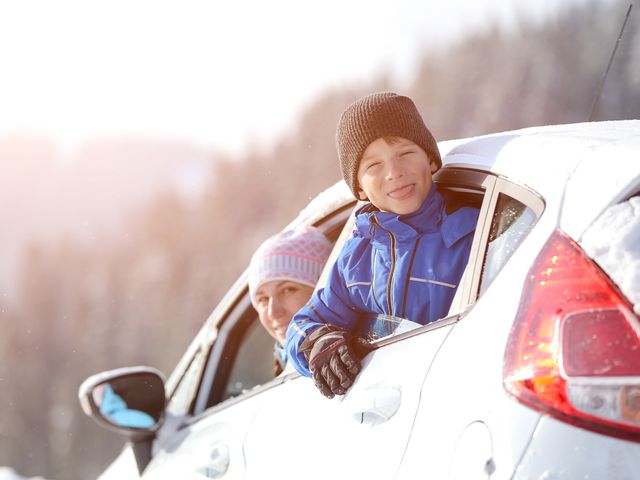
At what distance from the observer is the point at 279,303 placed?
3432mm

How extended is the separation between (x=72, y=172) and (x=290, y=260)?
65.9 meters

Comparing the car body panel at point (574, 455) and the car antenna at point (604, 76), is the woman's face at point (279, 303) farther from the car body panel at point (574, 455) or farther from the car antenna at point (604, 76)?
the car body panel at point (574, 455)

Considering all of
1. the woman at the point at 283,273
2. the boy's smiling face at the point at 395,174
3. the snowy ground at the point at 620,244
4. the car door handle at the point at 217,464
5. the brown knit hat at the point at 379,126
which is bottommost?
the car door handle at the point at 217,464

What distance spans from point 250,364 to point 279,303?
28.5 inches

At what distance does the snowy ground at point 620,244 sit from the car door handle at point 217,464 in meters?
1.43

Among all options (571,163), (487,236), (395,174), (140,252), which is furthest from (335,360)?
(140,252)

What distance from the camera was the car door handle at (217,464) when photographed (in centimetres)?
242

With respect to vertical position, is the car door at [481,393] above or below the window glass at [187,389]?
above

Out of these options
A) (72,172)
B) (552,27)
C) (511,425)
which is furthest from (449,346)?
(72,172)

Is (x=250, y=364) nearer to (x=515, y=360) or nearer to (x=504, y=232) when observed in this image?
(x=504, y=232)

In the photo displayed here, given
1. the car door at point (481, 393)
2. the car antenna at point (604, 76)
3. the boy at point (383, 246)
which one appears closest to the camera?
the car door at point (481, 393)

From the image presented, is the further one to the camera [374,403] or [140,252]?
[140,252]

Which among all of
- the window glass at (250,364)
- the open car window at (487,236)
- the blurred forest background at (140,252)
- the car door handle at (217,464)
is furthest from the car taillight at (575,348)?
the blurred forest background at (140,252)

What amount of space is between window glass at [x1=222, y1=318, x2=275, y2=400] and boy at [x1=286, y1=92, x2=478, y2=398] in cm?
148
